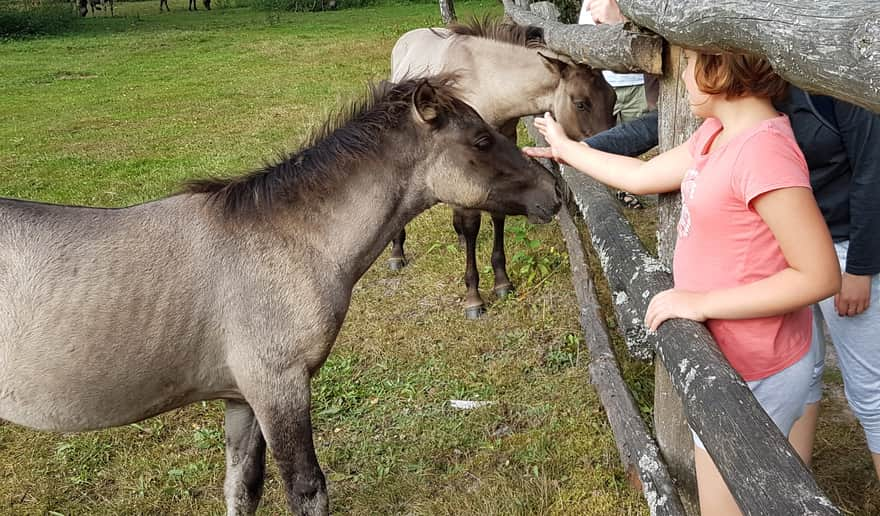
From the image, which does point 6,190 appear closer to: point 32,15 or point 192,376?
point 192,376

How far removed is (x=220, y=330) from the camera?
279 centimetres

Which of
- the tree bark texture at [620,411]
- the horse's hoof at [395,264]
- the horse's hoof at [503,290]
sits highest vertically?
the tree bark texture at [620,411]

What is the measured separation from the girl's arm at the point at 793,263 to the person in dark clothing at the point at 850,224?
511 millimetres

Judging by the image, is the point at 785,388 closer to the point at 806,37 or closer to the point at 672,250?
the point at 672,250

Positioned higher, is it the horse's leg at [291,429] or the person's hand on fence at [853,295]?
the person's hand on fence at [853,295]

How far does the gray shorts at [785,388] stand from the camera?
77.9 inches

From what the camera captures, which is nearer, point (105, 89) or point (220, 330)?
point (220, 330)

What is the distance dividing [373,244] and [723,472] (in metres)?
1.75

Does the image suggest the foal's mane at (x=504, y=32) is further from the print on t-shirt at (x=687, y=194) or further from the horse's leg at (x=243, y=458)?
the print on t-shirt at (x=687, y=194)

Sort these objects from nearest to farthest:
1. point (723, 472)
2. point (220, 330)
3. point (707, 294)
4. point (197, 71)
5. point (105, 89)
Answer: point (723, 472)
point (707, 294)
point (220, 330)
point (105, 89)
point (197, 71)

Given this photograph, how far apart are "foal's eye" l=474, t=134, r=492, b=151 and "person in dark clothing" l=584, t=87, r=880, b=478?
1.17 metres

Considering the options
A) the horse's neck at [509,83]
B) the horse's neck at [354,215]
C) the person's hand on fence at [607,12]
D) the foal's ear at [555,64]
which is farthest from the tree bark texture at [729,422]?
the horse's neck at [509,83]

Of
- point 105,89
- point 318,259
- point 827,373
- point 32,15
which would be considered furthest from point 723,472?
point 32,15

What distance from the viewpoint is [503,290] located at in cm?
546
